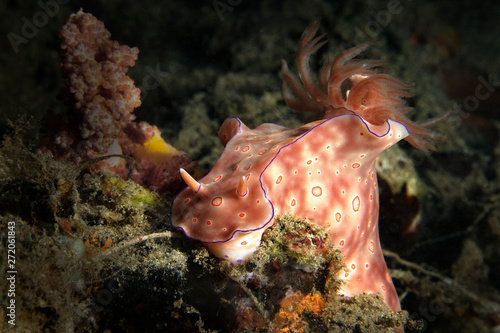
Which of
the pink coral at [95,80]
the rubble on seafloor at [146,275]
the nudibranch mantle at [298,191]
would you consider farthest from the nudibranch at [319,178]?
the pink coral at [95,80]

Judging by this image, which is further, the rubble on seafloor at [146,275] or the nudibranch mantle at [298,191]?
the nudibranch mantle at [298,191]

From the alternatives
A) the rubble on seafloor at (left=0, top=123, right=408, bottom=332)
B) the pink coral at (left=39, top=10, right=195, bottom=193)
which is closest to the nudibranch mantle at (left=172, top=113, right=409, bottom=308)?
the rubble on seafloor at (left=0, top=123, right=408, bottom=332)

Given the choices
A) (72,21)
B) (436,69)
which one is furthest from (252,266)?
(436,69)

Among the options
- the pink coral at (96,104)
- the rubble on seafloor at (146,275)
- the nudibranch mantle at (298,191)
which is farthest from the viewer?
the pink coral at (96,104)

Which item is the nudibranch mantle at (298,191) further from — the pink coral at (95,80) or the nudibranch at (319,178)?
the pink coral at (95,80)

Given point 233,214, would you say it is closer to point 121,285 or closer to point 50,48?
point 121,285

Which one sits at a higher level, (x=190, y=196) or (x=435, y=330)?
(x=190, y=196)

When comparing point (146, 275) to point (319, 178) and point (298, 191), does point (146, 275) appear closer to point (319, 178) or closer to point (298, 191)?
point (298, 191)
